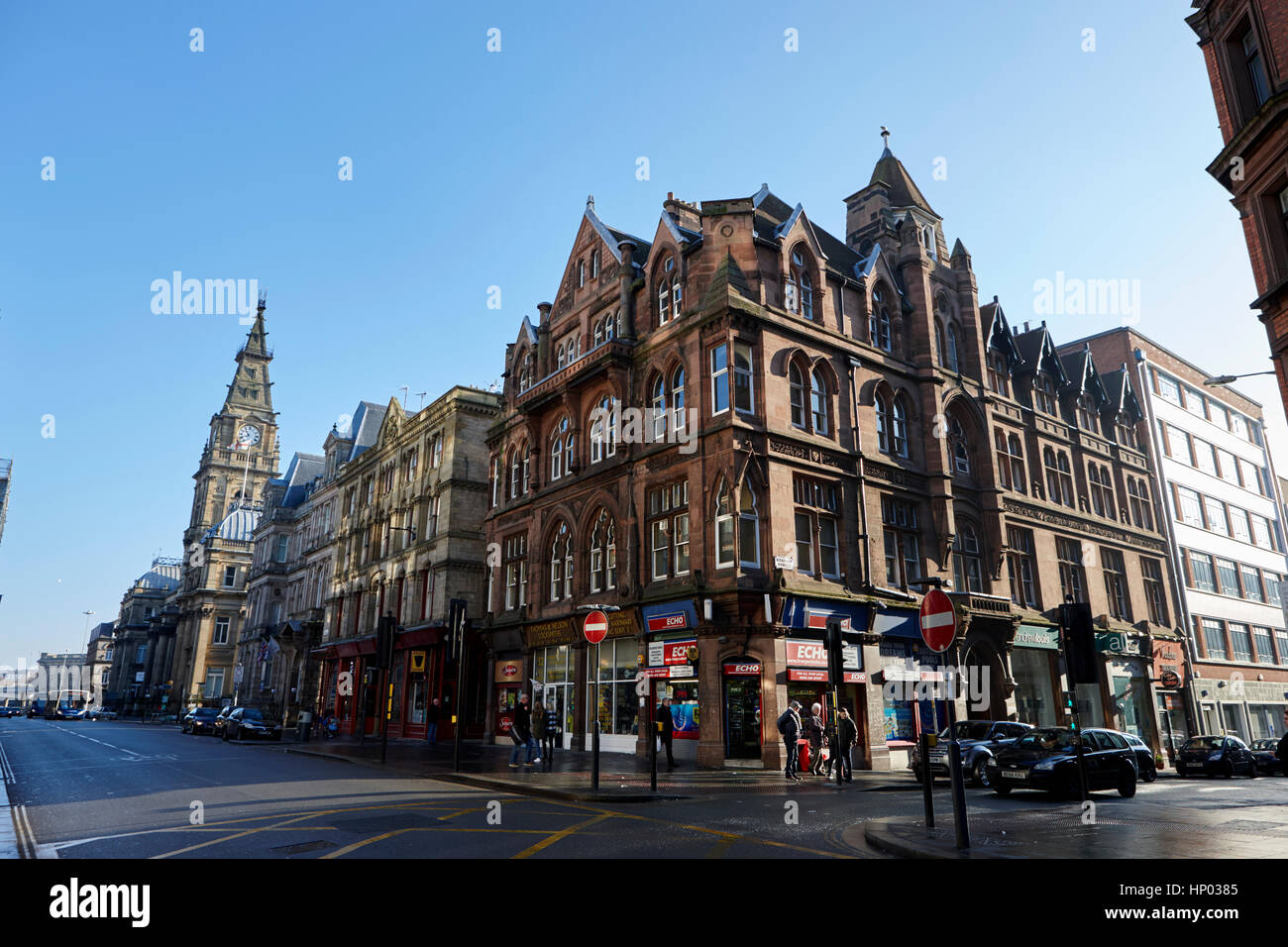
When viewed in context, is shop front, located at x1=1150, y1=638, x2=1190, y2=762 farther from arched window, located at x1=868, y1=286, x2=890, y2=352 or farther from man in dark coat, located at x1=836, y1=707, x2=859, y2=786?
man in dark coat, located at x1=836, y1=707, x2=859, y2=786

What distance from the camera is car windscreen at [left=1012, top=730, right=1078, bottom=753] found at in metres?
17.1

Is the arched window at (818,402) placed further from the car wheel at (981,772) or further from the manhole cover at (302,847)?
the manhole cover at (302,847)

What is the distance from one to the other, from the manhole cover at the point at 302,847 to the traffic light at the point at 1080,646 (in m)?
13.5

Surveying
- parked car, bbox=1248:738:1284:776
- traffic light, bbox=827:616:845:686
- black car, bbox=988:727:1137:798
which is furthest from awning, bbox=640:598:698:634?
parked car, bbox=1248:738:1284:776

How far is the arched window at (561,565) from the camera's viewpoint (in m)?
31.0

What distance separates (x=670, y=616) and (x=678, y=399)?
7.52 m

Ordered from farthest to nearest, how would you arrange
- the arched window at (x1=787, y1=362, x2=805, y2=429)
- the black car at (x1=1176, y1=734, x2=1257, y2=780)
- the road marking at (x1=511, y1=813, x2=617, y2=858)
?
the black car at (x1=1176, y1=734, x2=1257, y2=780) → the arched window at (x1=787, y1=362, x2=805, y2=429) → the road marking at (x1=511, y1=813, x2=617, y2=858)

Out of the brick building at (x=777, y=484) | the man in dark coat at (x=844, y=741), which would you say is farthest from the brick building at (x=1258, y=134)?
the man in dark coat at (x=844, y=741)

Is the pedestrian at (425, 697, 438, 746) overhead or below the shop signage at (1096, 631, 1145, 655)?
below

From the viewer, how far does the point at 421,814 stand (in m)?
12.0

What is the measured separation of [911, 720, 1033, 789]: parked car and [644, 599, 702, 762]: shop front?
655cm
